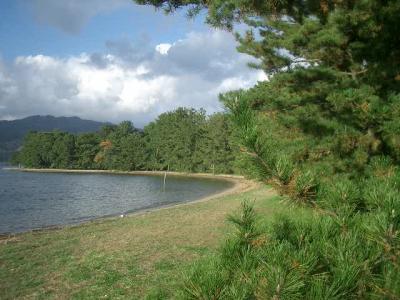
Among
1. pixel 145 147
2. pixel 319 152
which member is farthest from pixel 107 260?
pixel 145 147

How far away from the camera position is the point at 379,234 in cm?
164

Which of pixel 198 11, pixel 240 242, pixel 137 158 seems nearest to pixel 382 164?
pixel 240 242

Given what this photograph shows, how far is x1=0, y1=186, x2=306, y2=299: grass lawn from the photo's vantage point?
665 centimetres

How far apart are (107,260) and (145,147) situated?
77078 mm

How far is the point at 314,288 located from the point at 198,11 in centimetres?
398

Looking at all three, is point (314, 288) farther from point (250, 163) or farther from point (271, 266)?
point (250, 163)

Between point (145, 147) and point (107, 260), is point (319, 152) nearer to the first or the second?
point (107, 260)

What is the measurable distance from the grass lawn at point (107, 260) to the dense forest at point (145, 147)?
1812 inches

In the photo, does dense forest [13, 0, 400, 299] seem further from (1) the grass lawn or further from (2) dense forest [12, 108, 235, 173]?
(2) dense forest [12, 108, 235, 173]

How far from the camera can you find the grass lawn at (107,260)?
665cm

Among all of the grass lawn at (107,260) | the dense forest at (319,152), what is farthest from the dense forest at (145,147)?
the dense forest at (319,152)

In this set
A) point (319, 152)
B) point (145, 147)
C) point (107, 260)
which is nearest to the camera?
point (319, 152)

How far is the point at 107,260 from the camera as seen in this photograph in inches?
341

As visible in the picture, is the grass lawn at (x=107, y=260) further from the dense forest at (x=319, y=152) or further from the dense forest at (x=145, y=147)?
the dense forest at (x=145, y=147)
